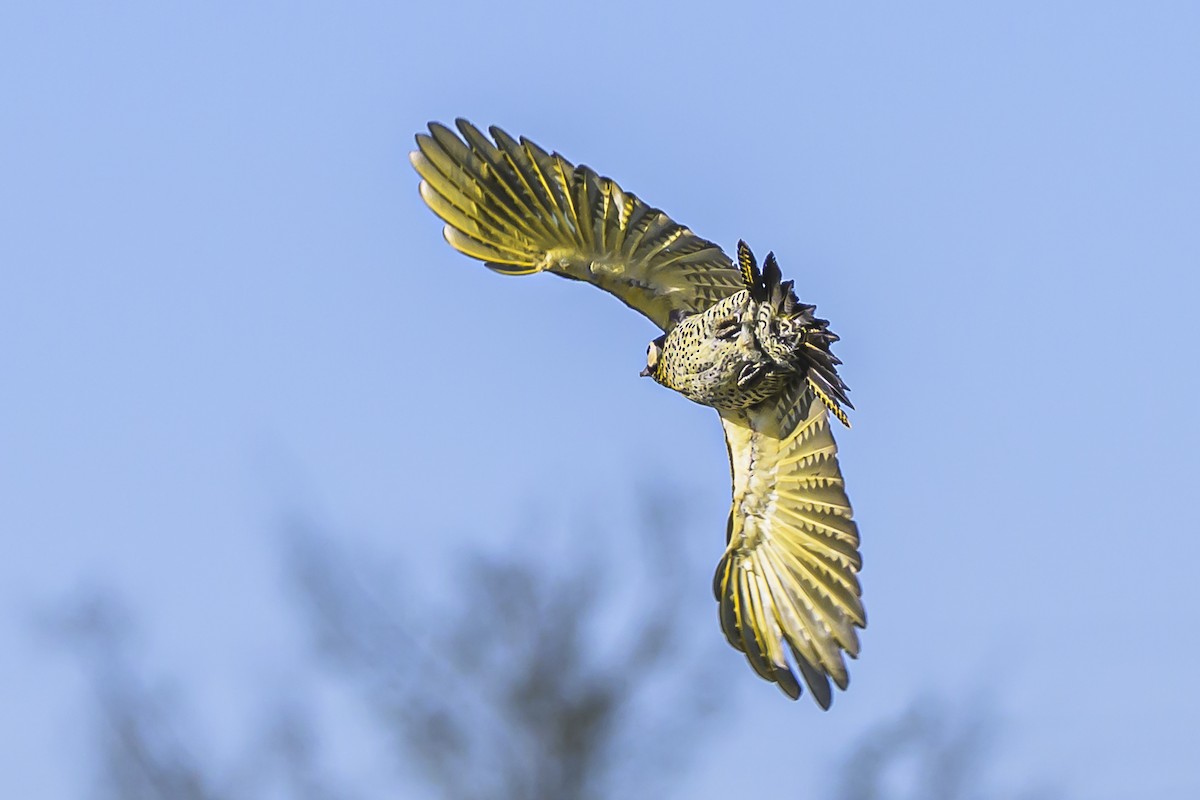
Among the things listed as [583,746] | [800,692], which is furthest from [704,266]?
[583,746]

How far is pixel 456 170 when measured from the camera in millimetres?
12055

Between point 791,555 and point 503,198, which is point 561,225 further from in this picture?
point 791,555

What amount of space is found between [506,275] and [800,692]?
2261mm

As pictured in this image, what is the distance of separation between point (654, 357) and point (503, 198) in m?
0.99

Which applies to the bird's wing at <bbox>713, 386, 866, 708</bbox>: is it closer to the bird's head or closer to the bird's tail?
the bird's head

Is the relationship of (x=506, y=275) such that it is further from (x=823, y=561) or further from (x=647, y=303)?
(x=823, y=561)

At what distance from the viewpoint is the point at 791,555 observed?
1220 cm

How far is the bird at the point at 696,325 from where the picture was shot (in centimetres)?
1187

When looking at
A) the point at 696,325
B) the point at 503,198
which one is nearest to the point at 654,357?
the point at 696,325

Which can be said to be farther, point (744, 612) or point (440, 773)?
point (440, 773)

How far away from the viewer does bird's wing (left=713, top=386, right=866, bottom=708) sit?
11883 mm

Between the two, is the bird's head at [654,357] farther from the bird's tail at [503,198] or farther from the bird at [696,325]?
the bird's tail at [503,198]

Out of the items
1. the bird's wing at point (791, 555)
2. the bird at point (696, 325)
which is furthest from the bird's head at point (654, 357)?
the bird's wing at point (791, 555)

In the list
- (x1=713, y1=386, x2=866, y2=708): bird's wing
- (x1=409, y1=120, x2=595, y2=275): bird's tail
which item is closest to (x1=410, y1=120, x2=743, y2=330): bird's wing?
(x1=409, y1=120, x2=595, y2=275): bird's tail
